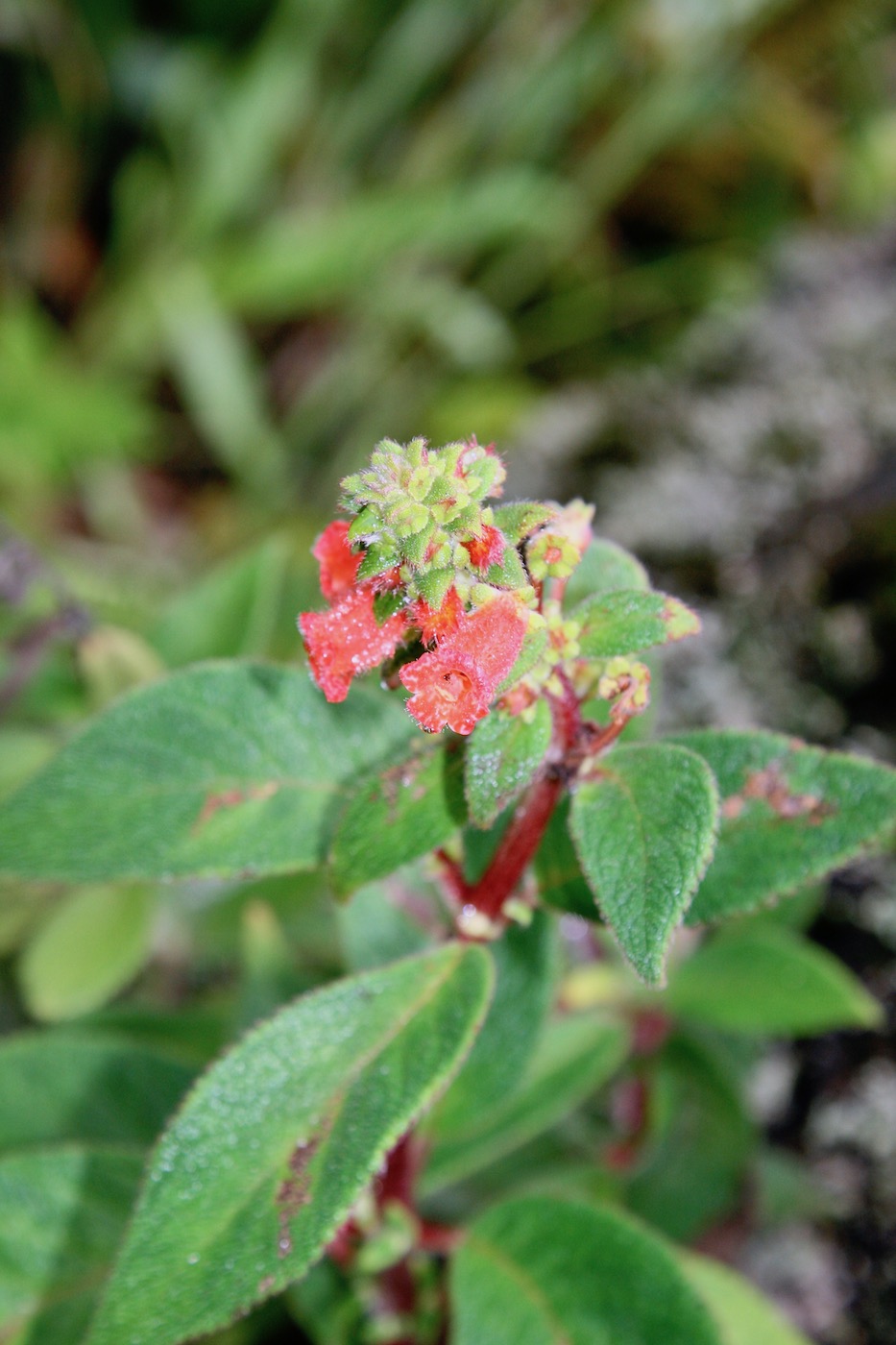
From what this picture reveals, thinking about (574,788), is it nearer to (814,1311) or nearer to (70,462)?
(814,1311)

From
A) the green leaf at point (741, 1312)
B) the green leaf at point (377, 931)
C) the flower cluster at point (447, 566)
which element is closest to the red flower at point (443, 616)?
the flower cluster at point (447, 566)

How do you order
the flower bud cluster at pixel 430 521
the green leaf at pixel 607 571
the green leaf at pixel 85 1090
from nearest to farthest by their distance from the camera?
1. the flower bud cluster at pixel 430 521
2. the green leaf at pixel 607 571
3. the green leaf at pixel 85 1090

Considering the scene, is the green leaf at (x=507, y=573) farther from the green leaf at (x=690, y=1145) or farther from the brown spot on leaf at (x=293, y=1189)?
the green leaf at (x=690, y=1145)

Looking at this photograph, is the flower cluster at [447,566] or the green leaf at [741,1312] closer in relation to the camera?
the flower cluster at [447,566]

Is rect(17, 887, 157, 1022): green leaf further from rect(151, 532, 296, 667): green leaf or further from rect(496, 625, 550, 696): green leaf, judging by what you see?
rect(496, 625, 550, 696): green leaf

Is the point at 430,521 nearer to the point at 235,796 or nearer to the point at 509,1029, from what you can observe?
the point at 235,796

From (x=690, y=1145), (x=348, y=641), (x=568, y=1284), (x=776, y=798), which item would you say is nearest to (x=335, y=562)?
(x=348, y=641)
